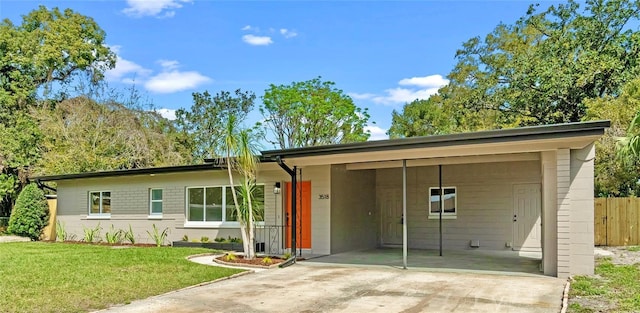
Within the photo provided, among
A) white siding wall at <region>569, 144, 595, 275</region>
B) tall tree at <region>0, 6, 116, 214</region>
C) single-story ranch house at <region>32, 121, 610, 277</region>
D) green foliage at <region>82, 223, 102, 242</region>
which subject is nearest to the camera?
white siding wall at <region>569, 144, 595, 275</region>

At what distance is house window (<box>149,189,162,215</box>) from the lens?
54.0 ft

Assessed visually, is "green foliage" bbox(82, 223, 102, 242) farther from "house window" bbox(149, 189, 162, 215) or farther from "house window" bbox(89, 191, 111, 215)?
"house window" bbox(149, 189, 162, 215)

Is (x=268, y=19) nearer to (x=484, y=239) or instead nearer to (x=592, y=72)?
(x=484, y=239)

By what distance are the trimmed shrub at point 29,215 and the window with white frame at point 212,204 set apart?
24.1 feet

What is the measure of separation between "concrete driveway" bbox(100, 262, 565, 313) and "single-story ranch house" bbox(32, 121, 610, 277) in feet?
4.96

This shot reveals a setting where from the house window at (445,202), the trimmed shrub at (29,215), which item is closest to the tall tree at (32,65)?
the trimmed shrub at (29,215)

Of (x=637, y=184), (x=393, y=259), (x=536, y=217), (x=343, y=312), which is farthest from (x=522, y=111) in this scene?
(x=343, y=312)

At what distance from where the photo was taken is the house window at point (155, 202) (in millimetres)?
16469

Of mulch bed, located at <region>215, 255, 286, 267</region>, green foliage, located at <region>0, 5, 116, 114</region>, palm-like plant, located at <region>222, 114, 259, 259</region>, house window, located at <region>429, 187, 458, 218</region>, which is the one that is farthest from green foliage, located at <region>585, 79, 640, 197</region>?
green foliage, located at <region>0, 5, 116, 114</region>

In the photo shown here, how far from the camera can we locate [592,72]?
19.5 metres

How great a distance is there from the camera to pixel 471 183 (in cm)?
1437

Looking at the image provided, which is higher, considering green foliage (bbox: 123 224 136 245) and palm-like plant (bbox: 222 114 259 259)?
palm-like plant (bbox: 222 114 259 259)

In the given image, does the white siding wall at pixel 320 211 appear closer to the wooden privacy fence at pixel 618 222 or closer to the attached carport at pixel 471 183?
the attached carport at pixel 471 183

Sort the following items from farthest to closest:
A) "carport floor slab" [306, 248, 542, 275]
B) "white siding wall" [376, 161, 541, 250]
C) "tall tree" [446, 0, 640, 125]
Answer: "tall tree" [446, 0, 640, 125], "white siding wall" [376, 161, 541, 250], "carport floor slab" [306, 248, 542, 275]
